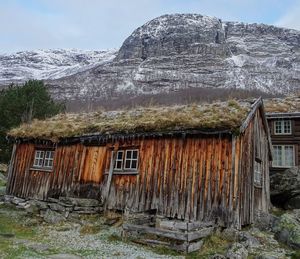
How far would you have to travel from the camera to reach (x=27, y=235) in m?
12.4

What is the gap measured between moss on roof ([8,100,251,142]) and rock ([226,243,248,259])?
4273 millimetres

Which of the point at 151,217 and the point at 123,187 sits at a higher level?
the point at 123,187

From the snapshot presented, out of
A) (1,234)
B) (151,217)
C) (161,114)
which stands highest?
(161,114)

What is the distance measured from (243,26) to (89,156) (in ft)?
653

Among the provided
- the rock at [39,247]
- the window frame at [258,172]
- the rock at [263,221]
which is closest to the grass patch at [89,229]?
the rock at [39,247]

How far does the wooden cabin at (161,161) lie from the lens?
1334 centimetres

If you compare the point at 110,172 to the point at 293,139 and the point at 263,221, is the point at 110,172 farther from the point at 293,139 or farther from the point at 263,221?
→ the point at 293,139

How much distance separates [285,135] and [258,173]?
455 inches

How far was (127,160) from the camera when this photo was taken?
15711 mm

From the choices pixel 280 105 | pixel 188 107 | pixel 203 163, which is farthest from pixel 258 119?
pixel 280 105

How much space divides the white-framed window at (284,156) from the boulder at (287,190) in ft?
15.8

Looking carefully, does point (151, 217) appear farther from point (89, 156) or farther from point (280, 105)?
point (280, 105)

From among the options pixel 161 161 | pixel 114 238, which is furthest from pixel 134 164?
pixel 114 238

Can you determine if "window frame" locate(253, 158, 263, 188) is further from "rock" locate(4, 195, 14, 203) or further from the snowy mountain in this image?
the snowy mountain
